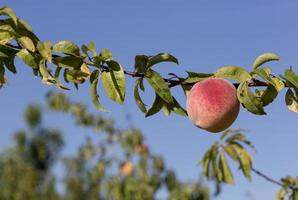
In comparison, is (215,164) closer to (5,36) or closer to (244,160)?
(244,160)

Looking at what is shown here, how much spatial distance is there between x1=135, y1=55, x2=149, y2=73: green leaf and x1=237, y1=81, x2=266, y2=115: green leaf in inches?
7.1

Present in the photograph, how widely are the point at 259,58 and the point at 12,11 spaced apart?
466 millimetres

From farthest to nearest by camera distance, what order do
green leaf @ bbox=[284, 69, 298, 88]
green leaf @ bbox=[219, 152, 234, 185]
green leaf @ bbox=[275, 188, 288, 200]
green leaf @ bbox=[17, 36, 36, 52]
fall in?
green leaf @ bbox=[219, 152, 234, 185], green leaf @ bbox=[275, 188, 288, 200], green leaf @ bbox=[17, 36, 36, 52], green leaf @ bbox=[284, 69, 298, 88]

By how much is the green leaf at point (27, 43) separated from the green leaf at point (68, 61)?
49mm

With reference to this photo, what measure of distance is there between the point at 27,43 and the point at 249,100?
17.0 inches

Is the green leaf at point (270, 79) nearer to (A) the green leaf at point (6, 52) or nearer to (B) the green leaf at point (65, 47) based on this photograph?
(B) the green leaf at point (65, 47)

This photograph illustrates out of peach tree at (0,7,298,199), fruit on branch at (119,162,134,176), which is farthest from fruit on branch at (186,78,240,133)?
fruit on branch at (119,162,134,176)

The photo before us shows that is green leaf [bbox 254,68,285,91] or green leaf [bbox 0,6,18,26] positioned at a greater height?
green leaf [bbox 0,6,18,26]

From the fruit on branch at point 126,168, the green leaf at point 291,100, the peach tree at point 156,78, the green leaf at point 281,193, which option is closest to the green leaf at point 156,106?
the peach tree at point 156,78

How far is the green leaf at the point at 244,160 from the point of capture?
1689mm

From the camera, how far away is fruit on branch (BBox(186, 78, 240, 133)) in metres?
0.97

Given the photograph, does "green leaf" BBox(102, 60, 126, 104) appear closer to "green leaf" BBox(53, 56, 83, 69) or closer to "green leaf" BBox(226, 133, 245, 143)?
"green leaf" BBox(53, 56, 83, 69)

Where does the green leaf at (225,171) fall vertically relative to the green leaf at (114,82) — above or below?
below

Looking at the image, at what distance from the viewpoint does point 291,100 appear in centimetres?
96
